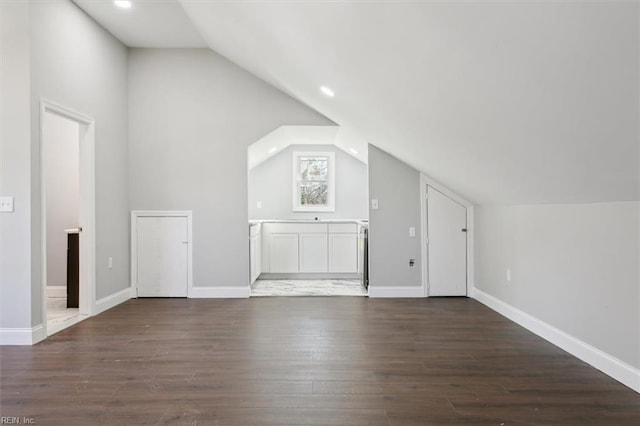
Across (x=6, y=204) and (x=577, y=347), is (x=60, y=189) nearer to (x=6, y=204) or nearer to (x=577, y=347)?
(x=6, y=204)

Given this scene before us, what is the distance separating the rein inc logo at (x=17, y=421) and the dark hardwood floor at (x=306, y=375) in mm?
46

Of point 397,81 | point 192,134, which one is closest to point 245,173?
point 192,134

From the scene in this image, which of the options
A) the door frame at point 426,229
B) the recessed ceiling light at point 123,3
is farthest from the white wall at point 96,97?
the door frame at point 426,229

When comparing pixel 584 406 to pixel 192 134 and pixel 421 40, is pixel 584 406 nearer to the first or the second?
pixel 421 40

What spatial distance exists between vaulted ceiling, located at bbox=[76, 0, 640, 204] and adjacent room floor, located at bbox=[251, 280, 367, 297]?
228cm

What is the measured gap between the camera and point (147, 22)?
4535 mm

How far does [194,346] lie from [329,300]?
208cm

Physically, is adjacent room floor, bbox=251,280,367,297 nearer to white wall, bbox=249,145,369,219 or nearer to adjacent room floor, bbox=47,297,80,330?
white wall, bbox=249,145,369,219

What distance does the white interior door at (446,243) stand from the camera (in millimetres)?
5258

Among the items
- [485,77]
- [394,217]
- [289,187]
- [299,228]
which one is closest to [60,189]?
[299,228]

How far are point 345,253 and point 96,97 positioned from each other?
13.5 feet

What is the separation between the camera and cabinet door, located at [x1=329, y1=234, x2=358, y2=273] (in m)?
6.62

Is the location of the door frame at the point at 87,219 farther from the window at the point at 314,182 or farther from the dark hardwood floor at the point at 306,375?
the window at the point at 314,182

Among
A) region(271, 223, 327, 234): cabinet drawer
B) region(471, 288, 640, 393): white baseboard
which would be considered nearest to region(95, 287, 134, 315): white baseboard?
region(271, 223, 327, 234): cabinet drawer
